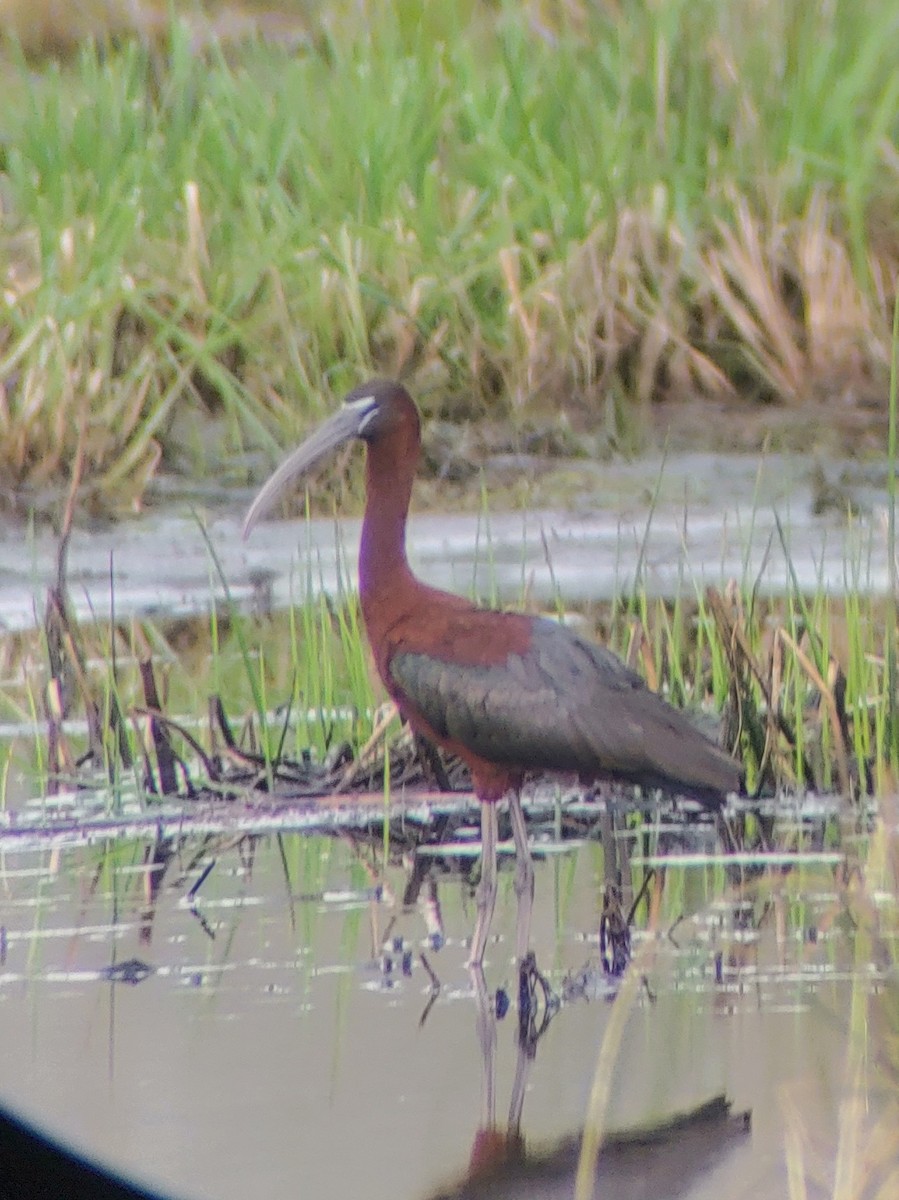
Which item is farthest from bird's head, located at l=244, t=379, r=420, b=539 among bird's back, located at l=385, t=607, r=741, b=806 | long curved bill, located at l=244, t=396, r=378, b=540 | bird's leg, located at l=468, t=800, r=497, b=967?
bird's leg, located at l=468, t=800, r=497, b=967

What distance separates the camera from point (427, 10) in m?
2.06

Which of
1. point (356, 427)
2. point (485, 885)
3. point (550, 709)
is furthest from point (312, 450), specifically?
point (485, 885)

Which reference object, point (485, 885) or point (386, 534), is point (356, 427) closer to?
point (386, 534)

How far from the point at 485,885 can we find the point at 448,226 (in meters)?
0.60

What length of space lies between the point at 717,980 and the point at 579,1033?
114 millimetres

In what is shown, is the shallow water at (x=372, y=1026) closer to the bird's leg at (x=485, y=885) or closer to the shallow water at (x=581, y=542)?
the bird's leg at (x=485, y=885)

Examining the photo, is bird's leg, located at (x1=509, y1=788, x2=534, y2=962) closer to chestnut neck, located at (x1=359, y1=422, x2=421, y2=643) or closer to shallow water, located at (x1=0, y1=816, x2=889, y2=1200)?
shallow water, located at (x1=0, y1=816, x2=889, y2=1200)

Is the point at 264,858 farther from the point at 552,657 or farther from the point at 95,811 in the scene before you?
the point at 552,657

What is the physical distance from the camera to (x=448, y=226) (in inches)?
79.4

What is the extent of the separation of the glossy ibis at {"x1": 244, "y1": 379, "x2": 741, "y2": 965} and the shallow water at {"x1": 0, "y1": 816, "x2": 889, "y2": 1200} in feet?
0.27

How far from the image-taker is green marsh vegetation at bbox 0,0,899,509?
77.5 inches

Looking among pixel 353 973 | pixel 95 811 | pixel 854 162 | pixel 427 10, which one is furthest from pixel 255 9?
pixel 353 973

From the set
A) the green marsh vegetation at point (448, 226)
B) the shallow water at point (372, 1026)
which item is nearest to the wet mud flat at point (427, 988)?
the shallow water at point (372, 1026)

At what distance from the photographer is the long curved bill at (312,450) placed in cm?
196
